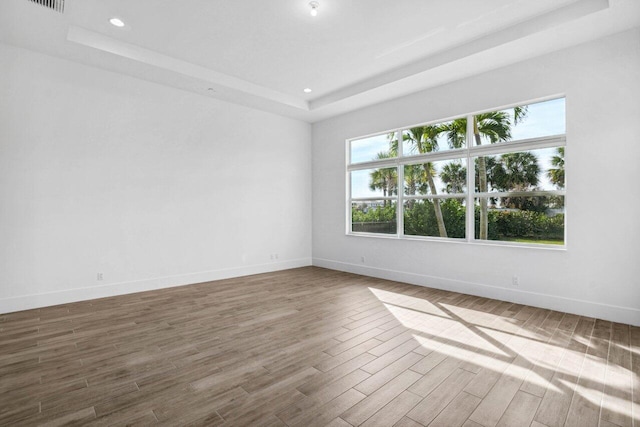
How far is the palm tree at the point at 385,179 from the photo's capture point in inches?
233

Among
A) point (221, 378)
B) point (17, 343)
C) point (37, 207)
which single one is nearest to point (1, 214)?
point (37, 207)

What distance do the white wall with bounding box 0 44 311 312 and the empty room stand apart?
0.09 ft

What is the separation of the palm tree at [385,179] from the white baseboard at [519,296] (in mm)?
1365

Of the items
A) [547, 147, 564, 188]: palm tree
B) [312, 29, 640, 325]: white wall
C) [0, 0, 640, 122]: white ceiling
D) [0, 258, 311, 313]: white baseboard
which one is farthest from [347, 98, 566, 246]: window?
[0, 258, 311, 313]: white baseboard

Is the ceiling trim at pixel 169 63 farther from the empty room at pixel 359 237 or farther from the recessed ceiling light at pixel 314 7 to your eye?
the recessed ceiling light at pixel 314 7

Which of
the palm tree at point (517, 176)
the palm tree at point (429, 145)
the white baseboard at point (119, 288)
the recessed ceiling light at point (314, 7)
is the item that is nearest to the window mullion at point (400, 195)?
the palm tree at point (429, 145)

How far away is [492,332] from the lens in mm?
3236

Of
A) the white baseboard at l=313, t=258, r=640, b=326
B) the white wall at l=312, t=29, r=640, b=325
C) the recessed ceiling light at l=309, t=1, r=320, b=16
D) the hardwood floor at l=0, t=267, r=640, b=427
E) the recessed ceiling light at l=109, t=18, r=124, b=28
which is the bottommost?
the hardwood floor at l=0, t=267, r=640, b=427

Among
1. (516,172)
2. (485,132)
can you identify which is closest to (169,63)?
(485,132)

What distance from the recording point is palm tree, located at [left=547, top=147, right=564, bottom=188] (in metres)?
4.00

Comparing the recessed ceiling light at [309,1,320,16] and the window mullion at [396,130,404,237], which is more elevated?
the recessed ceiling light at [309,1,320,16]

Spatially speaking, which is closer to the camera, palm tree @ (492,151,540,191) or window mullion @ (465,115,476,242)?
palm tree @ (492,151,540,191)

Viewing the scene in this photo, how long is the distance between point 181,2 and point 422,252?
465 centimetres

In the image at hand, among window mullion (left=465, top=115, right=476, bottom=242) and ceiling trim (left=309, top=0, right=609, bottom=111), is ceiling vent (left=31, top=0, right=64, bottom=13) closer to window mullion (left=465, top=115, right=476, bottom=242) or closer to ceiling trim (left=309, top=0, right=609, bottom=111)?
ceiling trim (left=309, top=0, right=609, bottom=111)
